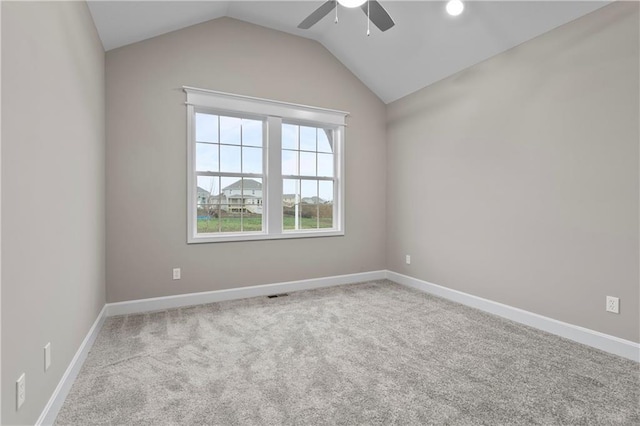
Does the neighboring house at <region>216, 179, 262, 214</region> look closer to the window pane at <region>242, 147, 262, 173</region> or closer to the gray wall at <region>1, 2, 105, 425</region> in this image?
the window pane at <region>242, 147, 262, 173</region>

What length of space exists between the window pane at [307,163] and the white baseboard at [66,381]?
2.87m

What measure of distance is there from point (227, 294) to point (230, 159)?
5.43 ft

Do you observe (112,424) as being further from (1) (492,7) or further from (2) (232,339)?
(1) (492,7)

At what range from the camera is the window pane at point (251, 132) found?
402 centimetres

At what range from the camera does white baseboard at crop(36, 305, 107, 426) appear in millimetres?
1609

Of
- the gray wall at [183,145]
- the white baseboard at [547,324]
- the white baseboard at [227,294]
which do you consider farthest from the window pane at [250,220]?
the white baseboard at [547,324]

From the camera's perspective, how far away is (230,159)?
12.9 feet

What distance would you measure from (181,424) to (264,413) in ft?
1.40

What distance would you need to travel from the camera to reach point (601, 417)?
172 centimetres

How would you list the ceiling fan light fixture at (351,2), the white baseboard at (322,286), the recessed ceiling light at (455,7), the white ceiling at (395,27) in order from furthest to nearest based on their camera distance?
the recessed ceiling light at (455,7) < the white ceiling at (395,27) < the ceiling fan light fixture at (351,2) < the white baseboard at (322,286)

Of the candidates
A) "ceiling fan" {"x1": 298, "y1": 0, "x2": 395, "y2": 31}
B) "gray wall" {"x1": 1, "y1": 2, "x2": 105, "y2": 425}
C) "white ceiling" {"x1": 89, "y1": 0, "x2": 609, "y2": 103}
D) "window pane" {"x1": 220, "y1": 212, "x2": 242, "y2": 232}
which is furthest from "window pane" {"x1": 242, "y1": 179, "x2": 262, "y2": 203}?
"ceiling fan" {"x1": 298, "y1": 0, "x2": 395, "y2": 31}

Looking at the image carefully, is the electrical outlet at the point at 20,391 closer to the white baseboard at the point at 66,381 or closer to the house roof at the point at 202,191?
the white baseboard at the point at 66,381

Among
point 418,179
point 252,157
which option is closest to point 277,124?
point 252,157

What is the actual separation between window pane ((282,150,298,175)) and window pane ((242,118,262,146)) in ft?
1.25
